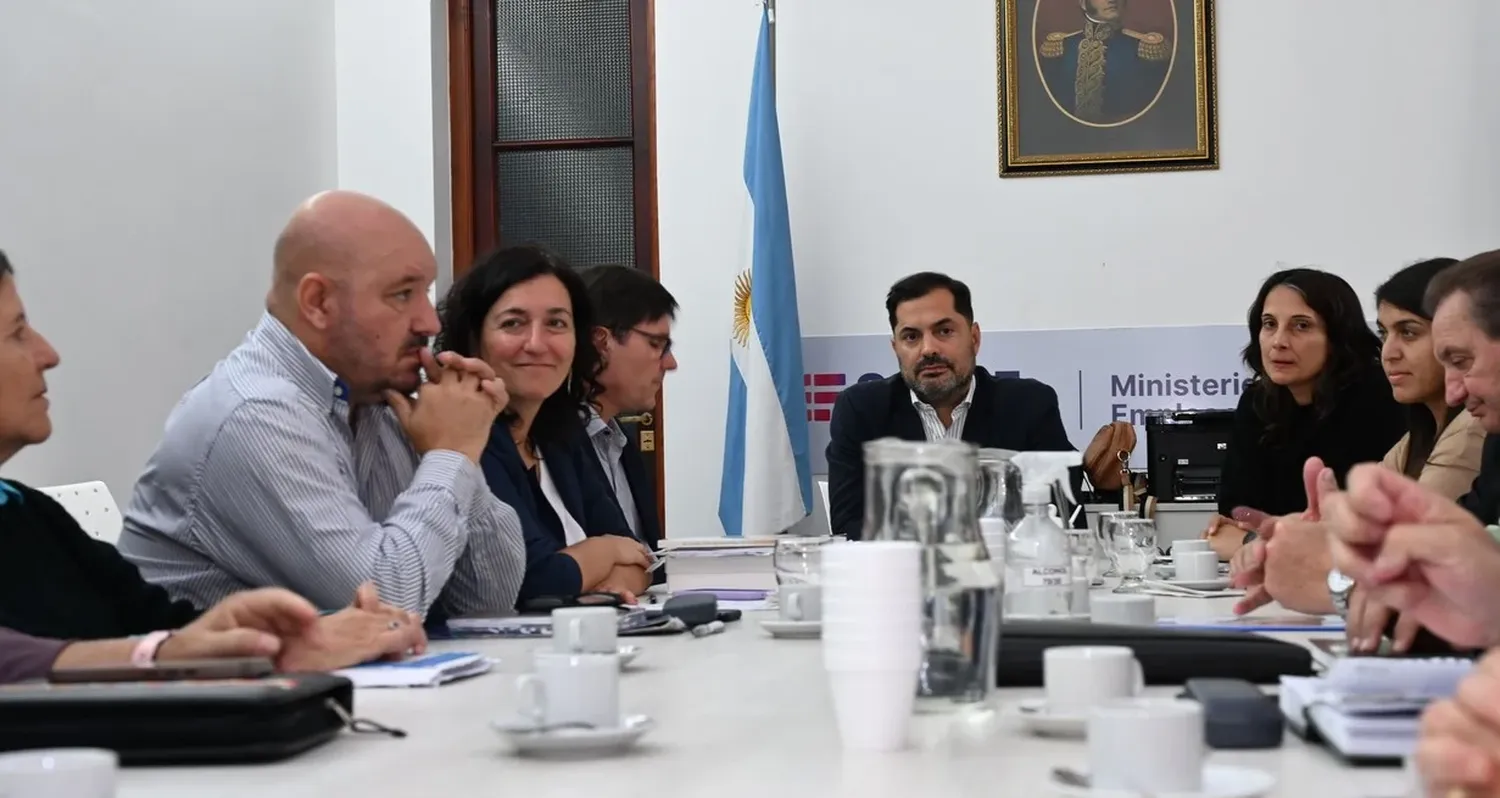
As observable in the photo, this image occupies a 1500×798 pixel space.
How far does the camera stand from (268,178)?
5762 mm

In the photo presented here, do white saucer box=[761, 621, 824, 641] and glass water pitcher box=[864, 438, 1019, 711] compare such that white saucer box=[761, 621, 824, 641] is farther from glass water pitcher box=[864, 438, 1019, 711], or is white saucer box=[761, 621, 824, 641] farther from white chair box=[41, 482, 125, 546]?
white chair box=[41, 482, 125, 546]

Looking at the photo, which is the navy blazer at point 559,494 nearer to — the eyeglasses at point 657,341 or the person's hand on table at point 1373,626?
the eyeglasses at point 657,341

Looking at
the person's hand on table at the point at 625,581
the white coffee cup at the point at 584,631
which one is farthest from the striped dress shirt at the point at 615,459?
the white coffee cup at the point at 584,631

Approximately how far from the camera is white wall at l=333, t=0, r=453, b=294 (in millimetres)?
6129

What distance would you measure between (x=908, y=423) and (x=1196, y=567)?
2.10m

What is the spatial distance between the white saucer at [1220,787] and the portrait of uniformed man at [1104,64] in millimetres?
4937

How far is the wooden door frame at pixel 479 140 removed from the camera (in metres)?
6.13

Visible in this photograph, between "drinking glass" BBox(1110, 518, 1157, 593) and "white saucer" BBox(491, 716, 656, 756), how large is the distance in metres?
2.01

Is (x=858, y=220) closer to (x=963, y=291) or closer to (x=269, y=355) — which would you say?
(x=963, y=291)

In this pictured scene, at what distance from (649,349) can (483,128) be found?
8.03ft

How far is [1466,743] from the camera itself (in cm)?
79

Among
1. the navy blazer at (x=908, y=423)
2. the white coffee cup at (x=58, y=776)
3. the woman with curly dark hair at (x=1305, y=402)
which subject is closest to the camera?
the white coffee cup at (x=58, y=776)

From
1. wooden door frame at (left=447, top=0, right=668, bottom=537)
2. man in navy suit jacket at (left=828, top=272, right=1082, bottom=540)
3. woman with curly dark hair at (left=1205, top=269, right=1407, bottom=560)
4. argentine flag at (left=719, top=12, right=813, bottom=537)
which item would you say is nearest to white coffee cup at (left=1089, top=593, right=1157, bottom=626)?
woman with curly dark hair at (left=1205, top=269, right=1407, bottom=560)

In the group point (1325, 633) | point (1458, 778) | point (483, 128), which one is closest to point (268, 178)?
point (483, 128)
